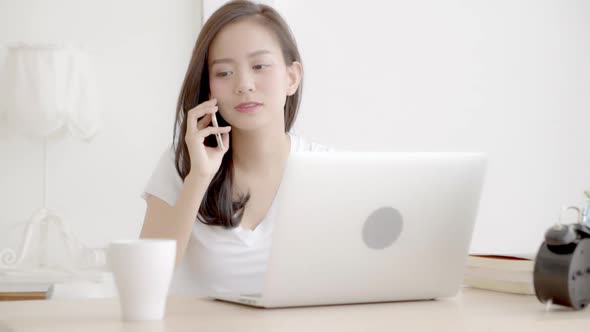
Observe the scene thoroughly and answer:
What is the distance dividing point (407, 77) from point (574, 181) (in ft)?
3.30

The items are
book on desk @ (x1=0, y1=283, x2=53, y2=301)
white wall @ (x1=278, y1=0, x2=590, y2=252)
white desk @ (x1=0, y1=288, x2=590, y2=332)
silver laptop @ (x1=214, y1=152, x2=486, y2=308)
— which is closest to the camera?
white desk @ (x1=0, y1=288, x2=590, y2=332)

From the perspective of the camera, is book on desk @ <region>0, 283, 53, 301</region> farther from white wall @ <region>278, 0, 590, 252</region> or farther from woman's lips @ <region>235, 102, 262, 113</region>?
woman's lips @ <region>235, 102, 262, 113</region>

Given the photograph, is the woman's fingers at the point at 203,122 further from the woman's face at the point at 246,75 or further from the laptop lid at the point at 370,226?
the laptop lid at the point at 370,226

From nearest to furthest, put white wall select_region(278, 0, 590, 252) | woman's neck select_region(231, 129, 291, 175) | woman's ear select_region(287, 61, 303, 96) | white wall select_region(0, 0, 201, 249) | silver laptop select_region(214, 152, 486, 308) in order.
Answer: silver laptop select_region(214, 152, 486, 308) < woman's neck select_region(231, 129, 291, 175) < woman's ear select_region(287, 61, 303, 96) < white wall select_region(0, 0, 201, 249) < white wall select_region(278, 0, 590, 252)

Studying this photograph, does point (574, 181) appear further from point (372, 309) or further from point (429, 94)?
point (372, 309)

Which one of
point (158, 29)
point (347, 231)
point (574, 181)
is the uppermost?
point (158, 29)

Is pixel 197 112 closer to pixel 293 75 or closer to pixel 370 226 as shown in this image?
pixel 293 75

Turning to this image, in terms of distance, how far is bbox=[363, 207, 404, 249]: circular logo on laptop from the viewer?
1.36 metres

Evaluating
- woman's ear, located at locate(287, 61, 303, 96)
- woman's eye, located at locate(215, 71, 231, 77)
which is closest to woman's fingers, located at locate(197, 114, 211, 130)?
woman's eye, located at locate(215, 71, 231, 77)

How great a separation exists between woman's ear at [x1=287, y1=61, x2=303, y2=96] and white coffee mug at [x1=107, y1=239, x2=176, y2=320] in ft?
3.60

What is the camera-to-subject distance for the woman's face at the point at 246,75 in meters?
2.02

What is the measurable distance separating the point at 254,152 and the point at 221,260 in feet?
0.95

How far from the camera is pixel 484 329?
1.14 metres

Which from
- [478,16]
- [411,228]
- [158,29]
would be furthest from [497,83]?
[411,228]
